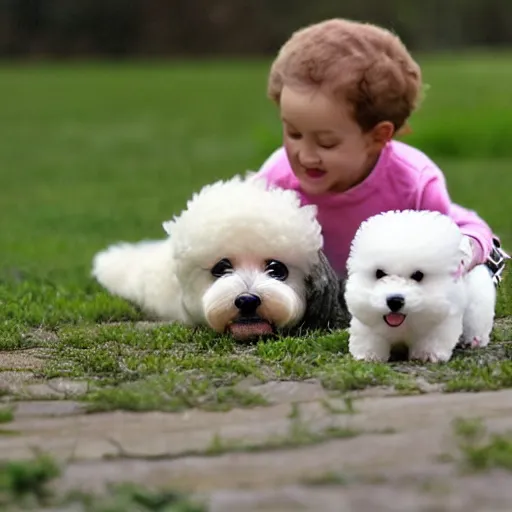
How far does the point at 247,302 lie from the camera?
3.75 meters

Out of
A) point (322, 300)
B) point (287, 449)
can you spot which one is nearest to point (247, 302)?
point (322, 300)

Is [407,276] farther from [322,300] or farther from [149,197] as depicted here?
[149,197]

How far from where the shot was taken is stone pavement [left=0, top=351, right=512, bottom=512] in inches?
86.4

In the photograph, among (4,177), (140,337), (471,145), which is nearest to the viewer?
(140,337)

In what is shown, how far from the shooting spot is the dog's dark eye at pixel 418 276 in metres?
3.35

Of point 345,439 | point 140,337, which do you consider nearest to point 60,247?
point 140,337

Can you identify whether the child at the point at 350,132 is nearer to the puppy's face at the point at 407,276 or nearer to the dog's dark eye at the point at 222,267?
the puppy's face at the point at 407,276

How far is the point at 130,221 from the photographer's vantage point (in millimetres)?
7828

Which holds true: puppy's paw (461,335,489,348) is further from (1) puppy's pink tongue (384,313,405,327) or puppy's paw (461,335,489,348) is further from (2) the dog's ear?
(2) the dog's ear

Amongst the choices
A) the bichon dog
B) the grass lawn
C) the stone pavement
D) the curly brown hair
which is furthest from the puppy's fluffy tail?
the stone pavement

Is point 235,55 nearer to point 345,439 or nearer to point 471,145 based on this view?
point 471,145

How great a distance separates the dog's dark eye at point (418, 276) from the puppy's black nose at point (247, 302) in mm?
612

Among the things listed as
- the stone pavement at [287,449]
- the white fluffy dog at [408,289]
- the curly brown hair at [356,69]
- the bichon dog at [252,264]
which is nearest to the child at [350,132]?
the curly brown hair at [356,69]

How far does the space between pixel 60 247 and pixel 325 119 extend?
3.23m
